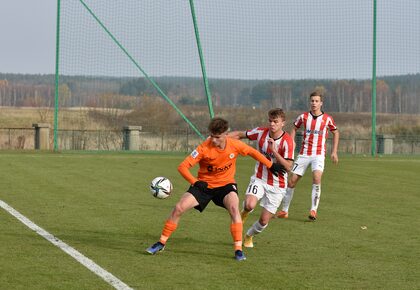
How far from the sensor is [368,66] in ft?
96.3

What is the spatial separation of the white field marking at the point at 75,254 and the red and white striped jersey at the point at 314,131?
4.47 meters

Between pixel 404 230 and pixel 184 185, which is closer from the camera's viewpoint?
pixel 404 230

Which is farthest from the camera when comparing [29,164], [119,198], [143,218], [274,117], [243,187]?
[29,164]

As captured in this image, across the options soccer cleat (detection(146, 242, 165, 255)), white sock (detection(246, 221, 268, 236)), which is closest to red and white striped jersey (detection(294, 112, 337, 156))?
white sock (detection(246, 221, 268, 236))

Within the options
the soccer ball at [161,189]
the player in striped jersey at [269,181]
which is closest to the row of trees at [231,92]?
the player in striped jersey at [269,181]

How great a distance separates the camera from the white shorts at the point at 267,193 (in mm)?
10320

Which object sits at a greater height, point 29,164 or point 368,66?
point 368,66

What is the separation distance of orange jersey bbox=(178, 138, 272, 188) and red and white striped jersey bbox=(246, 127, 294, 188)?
961mm

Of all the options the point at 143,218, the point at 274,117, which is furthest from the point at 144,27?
the point at 274,117

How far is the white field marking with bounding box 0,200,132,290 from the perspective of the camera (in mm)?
7609

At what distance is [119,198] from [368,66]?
16.1 metres

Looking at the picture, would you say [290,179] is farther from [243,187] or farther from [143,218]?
[243,187]

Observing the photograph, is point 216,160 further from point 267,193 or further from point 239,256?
point 267,193

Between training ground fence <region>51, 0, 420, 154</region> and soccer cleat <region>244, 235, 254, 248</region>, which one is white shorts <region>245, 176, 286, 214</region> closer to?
soccer cleat <region>244, 235, 254, 248</region>
